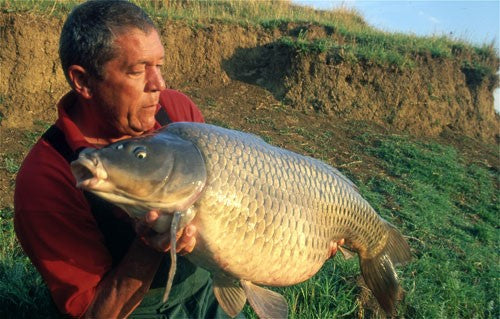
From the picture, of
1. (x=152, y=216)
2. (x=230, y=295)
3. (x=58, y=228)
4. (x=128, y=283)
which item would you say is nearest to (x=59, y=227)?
(x=58, y=228)

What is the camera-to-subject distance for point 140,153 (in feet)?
5.57

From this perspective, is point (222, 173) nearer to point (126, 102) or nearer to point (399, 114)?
point (126, 102)

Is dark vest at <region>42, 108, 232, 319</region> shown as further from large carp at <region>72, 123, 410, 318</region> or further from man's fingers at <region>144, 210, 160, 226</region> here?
man's fingers at <region>144, 210, 160, 226</region>

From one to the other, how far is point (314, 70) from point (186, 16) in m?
2.47

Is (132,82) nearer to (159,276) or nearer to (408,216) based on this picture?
(159,276)

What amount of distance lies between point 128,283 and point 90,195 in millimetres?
377

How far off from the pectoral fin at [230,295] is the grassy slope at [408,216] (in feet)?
3.22

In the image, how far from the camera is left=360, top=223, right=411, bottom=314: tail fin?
8.60 feet

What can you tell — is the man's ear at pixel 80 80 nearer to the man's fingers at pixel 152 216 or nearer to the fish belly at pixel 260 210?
the fish belly at pixel 260 210

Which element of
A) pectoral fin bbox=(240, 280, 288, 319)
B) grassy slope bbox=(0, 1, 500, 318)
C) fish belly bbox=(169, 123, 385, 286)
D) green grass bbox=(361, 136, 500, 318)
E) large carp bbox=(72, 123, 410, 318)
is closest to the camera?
large carp bbox=(72, 123, 410, 318)

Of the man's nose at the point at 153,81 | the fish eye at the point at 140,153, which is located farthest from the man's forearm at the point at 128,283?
the man's nose at the point at 153,81

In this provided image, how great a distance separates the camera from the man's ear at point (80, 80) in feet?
7.14

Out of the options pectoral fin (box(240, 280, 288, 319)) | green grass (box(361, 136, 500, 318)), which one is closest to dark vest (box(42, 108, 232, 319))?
pectoral fin (box(240, 280, 288, 319))

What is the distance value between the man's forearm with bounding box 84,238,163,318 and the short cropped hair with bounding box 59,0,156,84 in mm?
732
